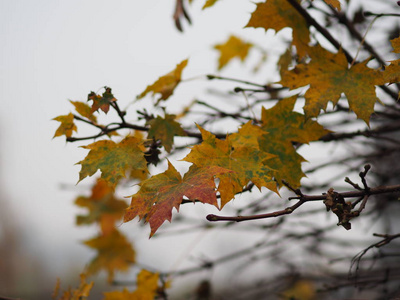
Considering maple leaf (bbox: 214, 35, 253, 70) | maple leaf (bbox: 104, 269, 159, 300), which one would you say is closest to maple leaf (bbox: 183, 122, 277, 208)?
maple leaf (bbox: 104, 269, 159, 300)

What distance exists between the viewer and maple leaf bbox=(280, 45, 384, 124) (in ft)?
3.19

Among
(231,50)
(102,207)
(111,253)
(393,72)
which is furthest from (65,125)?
(231,50)

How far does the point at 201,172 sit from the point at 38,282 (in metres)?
17.3

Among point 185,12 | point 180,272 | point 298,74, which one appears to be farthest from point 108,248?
point 298,74

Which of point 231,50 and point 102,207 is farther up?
point 231,50

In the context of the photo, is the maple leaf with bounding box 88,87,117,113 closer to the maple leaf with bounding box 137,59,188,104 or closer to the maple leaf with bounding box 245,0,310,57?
the maple leaf with bounding box 137,59,188,104

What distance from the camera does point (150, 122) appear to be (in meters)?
1.13

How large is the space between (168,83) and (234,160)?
519 mm

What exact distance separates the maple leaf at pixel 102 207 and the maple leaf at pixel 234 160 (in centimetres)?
123

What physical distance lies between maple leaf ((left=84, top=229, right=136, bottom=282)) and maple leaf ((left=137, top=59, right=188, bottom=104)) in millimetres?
1061

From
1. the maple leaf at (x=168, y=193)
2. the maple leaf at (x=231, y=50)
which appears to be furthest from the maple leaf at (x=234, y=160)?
the maple leaf at (x=231, y=50)

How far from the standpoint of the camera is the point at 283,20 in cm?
115

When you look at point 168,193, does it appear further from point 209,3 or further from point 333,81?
point 209,3

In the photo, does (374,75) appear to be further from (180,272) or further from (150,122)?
(180,272)
